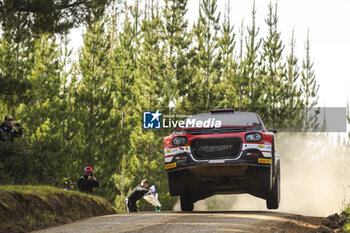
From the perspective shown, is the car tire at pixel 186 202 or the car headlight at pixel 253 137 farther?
the car tire at pixel 186 202

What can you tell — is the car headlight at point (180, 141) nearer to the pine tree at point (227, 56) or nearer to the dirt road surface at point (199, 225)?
the dirt road surface at point (199, 225)

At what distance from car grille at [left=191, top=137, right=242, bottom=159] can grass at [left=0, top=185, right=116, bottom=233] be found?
11.1 feet

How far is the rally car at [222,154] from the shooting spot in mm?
11156

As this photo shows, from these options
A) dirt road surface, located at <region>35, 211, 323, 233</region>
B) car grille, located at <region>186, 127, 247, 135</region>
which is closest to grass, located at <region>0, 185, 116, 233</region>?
dirt road surface, located at <region>35, 211, 323, 233</region>

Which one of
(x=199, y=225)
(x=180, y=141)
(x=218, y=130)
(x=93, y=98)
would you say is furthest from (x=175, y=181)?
(x=93, y=98)

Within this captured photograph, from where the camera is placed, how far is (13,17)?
14.6 meters

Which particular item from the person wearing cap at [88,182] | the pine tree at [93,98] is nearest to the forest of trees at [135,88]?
the pine tree at [93,98]

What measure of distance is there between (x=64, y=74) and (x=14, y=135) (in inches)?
1014

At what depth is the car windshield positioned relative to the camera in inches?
461

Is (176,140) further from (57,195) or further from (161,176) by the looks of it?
(161,176)

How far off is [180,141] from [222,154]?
96cm

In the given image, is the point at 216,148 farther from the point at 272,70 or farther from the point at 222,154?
the point at 272,70

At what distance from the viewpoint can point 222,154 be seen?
36.8 feet

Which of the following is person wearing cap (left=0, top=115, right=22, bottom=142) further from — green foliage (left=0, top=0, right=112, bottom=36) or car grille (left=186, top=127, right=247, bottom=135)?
car grille (left=186, top=127, right=247, bottom=135)
